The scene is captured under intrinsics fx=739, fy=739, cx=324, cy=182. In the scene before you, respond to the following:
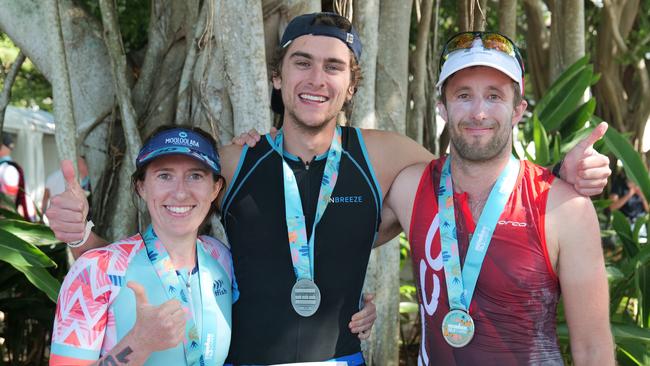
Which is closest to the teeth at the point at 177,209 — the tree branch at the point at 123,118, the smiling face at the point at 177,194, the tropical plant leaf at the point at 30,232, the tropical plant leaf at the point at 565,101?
the smiling face at the point at 177,194

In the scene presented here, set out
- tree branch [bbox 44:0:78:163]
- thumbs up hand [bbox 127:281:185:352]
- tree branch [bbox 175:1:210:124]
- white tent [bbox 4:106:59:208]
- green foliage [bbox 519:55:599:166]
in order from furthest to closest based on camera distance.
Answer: white tent [bbox 4:106:59:208] → green foliage [bbox 519:55:599:166] → tree branch [bbox 175:1:210:124] → tree branch [bbox 44:0:78:163] → thumbs up hand [bbox 127:281:185:352]

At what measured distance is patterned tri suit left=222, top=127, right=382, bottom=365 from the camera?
7.73 feet

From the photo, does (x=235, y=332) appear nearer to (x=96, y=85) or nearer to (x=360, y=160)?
(x=360, y=160)

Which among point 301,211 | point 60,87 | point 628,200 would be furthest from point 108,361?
point 628,200

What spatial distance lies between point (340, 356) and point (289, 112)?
823 millimetres

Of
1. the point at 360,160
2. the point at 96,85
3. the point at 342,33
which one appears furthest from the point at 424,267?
the point at 96,85

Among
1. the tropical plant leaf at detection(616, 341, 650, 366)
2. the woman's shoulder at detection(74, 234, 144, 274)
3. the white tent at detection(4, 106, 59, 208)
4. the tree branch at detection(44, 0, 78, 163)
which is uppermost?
the white tent at detection(4, 106, 59, 208)

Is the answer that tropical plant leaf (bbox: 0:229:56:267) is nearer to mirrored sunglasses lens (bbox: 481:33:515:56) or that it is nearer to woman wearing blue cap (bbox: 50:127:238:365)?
woman wearing blue cap (bbox: 50:127:238:365)

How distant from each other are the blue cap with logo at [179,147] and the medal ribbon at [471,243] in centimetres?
71

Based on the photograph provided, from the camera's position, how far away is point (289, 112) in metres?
2.49

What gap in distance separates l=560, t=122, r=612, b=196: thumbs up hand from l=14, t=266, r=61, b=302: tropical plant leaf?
1.98 meters

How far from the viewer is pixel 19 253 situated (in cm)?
293

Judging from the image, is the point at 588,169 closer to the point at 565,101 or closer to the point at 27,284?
the point at 565,101

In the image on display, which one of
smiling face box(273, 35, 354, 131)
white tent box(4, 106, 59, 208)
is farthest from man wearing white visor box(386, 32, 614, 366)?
white tent box(4, 106, 59, 208)
